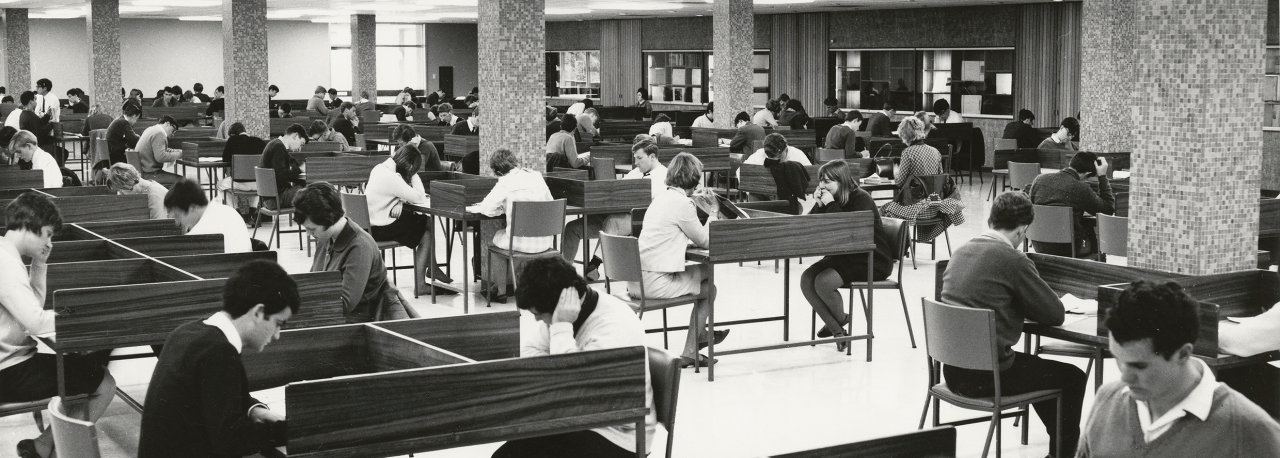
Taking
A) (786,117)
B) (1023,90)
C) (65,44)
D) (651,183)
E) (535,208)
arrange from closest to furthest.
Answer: (535,208) → (651,183) → (786,117) → (1023,90) → (65,44)

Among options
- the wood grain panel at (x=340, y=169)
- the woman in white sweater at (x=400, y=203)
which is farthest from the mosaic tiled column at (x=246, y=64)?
the woman in white sweater at (x=400, y=203)

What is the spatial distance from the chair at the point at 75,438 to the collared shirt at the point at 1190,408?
2169mm

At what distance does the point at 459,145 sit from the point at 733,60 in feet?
11.4

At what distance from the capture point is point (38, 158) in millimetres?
8508

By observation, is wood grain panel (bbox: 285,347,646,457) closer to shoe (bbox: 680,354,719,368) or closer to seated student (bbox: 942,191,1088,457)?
seated student (bbox: 942,191,1088,457)

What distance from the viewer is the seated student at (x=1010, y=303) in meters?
4.16

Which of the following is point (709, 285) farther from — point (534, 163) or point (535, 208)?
point (534, 163)

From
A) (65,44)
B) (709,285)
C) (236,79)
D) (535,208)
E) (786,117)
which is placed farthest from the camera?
(65,44)

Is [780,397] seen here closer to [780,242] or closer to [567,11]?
[780,242]

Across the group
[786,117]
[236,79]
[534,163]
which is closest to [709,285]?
[534,163]

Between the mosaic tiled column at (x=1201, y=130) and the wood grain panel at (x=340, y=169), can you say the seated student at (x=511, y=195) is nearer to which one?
the wood grain panel at (x=340, y=169)

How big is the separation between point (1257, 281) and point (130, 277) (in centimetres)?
415

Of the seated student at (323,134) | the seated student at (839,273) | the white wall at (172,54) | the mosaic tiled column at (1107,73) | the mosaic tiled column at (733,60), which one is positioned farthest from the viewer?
the white wall at (172,54)

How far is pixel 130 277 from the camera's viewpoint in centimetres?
475
